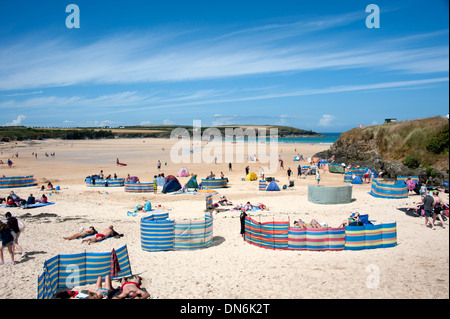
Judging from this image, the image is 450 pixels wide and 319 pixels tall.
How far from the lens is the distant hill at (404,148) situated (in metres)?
24.8

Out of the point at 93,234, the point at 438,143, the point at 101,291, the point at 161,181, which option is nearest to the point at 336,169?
the point at 438,143

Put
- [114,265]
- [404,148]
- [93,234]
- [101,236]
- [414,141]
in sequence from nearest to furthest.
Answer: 1. [114,265]
2. [101,236]
3. [93,234]
4. [414,141]
5. [404,148]

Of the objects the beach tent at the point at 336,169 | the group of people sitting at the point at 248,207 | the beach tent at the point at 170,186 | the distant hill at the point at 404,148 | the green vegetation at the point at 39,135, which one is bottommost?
the group of people sitting at the point at 248,207

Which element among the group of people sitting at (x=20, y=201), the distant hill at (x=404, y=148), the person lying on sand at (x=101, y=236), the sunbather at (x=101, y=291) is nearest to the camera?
the sunbather at (x=101, y=291)

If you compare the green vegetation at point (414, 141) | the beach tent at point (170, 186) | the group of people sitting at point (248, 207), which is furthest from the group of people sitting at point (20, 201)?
the green vegetation at point (414, 141)

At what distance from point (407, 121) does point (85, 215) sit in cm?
3265

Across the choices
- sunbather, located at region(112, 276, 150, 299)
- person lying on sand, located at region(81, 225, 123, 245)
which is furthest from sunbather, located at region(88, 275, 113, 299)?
person lying on sand, located at region(81, 225, 123, 245)

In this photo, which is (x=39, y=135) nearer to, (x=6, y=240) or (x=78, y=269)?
(x=6, y=240)

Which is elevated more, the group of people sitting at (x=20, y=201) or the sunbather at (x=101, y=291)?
the group of people sitting at (x=20, y=201)

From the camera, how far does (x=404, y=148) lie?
31219 millimetres

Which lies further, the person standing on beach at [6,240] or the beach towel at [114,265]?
the person standing on beach at [6,240]

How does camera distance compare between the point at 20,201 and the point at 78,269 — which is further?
the point at 20,201

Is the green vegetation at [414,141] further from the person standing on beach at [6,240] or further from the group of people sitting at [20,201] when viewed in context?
the group of people sitting at [20,201]
